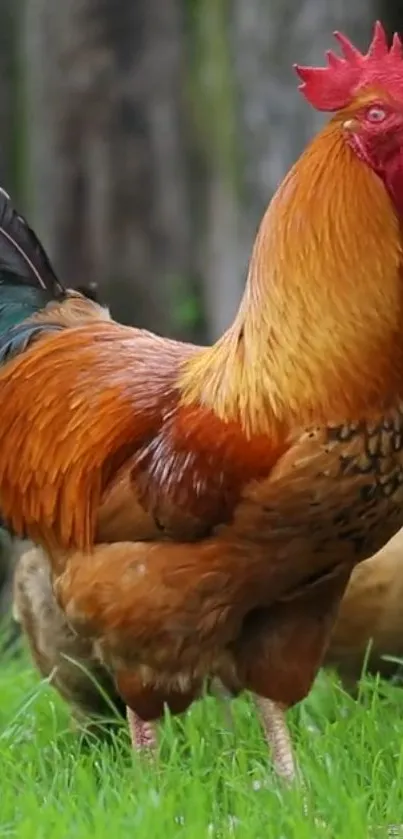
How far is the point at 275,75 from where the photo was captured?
5320 mm

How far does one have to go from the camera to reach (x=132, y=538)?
3439mm

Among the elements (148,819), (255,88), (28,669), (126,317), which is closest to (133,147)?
(126,317)

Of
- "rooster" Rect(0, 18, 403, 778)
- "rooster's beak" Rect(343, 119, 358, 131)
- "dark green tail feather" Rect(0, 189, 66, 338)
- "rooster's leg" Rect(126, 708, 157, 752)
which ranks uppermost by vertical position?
"rooster's beak" Rect(343, 119, 358, 131)

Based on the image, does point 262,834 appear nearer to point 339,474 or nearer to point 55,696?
point 339,474

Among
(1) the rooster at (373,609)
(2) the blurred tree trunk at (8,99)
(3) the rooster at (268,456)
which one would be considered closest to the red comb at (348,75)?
(3) the rooster at (268,456)

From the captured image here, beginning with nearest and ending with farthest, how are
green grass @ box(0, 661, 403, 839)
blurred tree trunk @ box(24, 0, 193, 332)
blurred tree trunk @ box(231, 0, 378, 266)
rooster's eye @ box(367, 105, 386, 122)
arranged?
green grass @ box(0, 661, 403, 839), rooster's eye @ box(367, 105, 386, 122), blurred tree trunk @ box(231, 0, 378, 266), blurred tree trunk @ box(24, 0, 193, 332)

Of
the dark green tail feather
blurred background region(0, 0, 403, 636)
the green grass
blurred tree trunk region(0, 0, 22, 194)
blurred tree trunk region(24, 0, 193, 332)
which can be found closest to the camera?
the green grass

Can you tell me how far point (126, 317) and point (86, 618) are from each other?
3.60 m

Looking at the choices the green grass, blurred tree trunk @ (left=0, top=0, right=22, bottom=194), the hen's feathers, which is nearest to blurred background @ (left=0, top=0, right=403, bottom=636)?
blurred tree trunk @ (left=0, top=0, right=22, bottom=194)

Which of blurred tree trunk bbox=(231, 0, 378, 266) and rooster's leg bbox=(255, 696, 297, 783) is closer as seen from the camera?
rooster's leg bbox=(255, 696, 297, 783)

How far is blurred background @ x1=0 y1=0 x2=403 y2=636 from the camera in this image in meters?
6.12

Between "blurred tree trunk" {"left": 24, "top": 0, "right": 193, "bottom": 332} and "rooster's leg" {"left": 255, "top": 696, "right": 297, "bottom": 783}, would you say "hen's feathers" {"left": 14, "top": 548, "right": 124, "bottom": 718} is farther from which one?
"blurred tree trunk" {"left": 24, "top": 0, "right": 193, "bottom": 332}

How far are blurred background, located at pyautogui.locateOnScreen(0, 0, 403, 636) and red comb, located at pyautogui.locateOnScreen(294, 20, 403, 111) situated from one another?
228 centimetres

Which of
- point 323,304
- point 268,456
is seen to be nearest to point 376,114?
point 323,304
